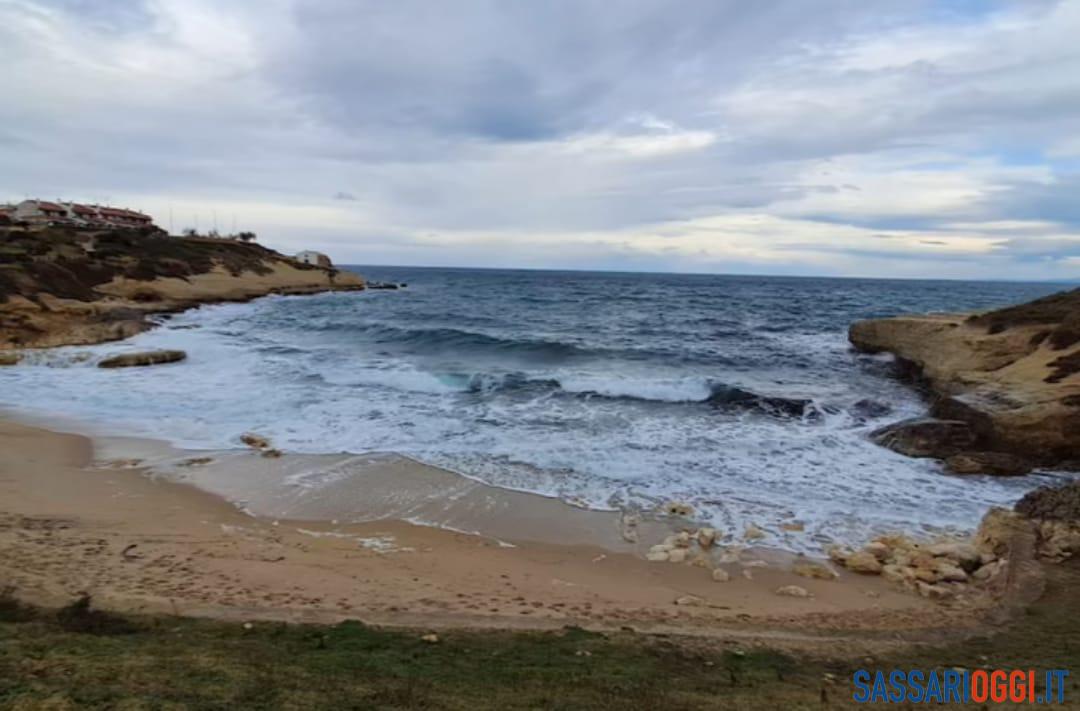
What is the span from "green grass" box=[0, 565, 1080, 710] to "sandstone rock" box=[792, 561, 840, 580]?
1882 millimetres

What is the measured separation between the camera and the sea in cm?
1064

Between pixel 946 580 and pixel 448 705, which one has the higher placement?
pixel 448 705

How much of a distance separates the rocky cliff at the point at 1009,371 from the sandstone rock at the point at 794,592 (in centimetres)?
757

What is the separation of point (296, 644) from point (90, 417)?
42.2ft

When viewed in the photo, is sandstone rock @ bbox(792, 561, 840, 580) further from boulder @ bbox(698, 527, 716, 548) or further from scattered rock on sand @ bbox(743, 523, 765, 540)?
boulder @ bbox(698, 527, 716, 548)

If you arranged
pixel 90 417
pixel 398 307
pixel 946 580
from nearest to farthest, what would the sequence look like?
pixel 946 580, pixel 90 417, pixel 398 307

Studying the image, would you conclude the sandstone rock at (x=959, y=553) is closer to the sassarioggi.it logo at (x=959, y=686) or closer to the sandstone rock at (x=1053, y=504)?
the sandstone rock at (x=1053, y=504)

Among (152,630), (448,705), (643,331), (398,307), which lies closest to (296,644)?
(152,630)

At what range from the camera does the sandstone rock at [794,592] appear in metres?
7.16

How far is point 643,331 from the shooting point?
35.3 meters

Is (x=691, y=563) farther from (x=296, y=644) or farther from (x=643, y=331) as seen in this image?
(x=643, y=331)

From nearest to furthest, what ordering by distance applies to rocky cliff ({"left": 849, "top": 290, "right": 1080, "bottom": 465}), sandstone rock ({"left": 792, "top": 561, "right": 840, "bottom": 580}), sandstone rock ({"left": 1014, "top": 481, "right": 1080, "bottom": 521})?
1. sandstone rock ({"left": 792, "top": 561, "right": 840, "bottom": 580})
2. sandstone rock ({"left": 1014, "top": 481, "right": 1080, "bottom": 521})
3. rocky cliff ({"left": 849, "top": 290, "right": 1080, "bottom": 465})

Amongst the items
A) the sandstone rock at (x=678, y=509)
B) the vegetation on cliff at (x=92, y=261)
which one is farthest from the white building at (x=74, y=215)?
the sandstone rock at (x=678, y=509)

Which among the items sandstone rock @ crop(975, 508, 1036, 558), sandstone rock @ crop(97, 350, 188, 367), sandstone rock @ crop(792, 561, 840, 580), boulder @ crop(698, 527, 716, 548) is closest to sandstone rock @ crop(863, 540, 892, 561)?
sandstone rock @ crop(792, 561, 840, 580)
